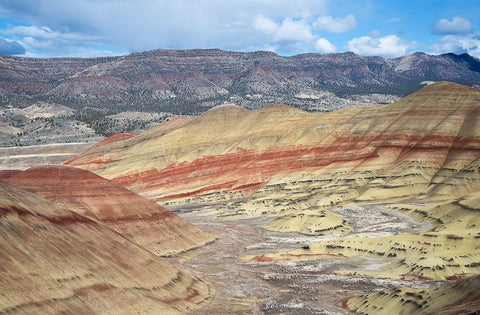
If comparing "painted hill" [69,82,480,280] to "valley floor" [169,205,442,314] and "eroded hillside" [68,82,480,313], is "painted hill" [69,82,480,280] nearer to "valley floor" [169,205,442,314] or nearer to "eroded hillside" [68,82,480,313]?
"eroded hillside" [68,82,480,313]

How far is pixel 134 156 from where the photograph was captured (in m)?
156

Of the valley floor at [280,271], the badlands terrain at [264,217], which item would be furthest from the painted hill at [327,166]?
the valley floor at [280,271]

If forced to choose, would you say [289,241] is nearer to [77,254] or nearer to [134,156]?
[77,254]

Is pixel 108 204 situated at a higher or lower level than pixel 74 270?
higher

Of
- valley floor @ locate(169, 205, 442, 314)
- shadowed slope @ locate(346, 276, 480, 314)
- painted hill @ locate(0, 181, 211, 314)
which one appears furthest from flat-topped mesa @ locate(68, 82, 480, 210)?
painted hill @ locate(0, 181, 211, 314)

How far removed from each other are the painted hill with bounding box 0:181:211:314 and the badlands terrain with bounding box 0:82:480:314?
0.14 meters

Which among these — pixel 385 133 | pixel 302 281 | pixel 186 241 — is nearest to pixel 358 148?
pixel 385 133

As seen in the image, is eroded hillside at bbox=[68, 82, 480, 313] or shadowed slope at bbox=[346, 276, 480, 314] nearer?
shadowed slope at bbox=[346, 276, 480, 314]

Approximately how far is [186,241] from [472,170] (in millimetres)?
60977

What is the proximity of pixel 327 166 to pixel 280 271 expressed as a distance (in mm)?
69621

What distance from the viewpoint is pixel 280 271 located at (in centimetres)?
6097

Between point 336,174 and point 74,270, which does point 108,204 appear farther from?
point 336,174

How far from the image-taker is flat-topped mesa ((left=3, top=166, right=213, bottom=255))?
65.9m

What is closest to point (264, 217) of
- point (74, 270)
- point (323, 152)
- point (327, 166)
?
point (327, 166)
